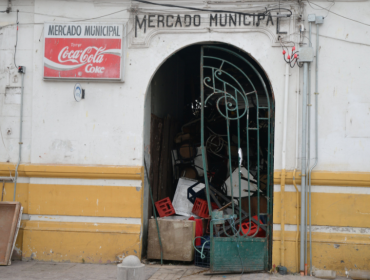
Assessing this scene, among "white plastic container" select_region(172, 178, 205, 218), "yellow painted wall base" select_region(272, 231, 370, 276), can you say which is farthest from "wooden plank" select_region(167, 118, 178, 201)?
"yellow painted wall base" select_region(272, 231, 370, 276)

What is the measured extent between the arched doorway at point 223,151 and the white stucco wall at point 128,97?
371 millimetres

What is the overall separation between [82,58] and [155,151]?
228cm

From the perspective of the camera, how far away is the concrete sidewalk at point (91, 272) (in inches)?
235

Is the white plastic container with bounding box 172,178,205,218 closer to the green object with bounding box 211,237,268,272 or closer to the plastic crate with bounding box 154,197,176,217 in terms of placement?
the plastic crate with bounding box 154,197,176,217

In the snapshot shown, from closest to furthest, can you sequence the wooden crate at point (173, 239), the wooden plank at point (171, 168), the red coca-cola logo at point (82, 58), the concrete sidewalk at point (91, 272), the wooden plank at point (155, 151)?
the concrete sidewalk at point (91, 272) → the red coca-cola logo at point (82, 58) → the wooden crate at point (173, 239) → the wooden plank at point (155, 151) → the wooden plank at point (171, 168)

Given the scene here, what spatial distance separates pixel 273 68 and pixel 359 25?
1446 mm

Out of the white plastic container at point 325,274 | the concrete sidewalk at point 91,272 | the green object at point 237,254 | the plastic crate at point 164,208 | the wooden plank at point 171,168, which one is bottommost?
the concrete sidewalk at point 91,272

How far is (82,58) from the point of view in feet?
22.0

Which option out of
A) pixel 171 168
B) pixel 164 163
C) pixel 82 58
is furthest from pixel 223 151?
pixel 82 58

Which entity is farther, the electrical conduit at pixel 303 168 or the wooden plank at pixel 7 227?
the wooden plank at pixel 7 227

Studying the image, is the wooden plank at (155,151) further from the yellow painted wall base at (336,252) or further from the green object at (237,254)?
the yellow painted wall base at (336,252)

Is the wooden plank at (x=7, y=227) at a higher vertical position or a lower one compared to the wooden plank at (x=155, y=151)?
lower

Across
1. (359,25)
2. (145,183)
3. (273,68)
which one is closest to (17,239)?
(145,183)

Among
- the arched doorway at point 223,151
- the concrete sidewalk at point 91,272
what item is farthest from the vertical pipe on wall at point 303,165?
the arched doorway at point 223,151
